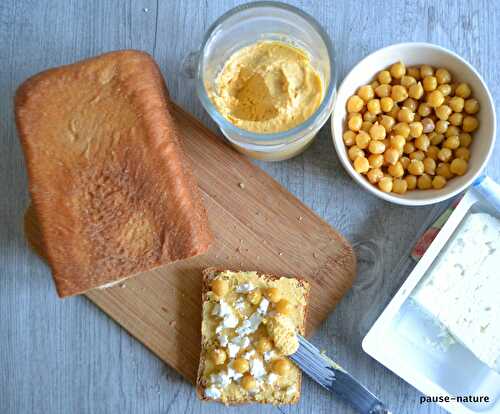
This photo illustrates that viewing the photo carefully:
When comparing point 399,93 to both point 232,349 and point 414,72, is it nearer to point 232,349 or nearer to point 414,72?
point 414,72

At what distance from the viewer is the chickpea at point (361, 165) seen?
145cm

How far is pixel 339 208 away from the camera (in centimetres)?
159

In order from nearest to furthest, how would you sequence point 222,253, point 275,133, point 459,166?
point 275,133
point 459,166
point 222,253

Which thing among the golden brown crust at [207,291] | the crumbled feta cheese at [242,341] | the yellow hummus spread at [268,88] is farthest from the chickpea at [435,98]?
the crumbled feta cheese at [242,341]

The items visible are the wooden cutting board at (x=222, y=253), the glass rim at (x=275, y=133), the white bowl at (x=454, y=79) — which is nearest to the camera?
the glass rim at (x=275, y=133)

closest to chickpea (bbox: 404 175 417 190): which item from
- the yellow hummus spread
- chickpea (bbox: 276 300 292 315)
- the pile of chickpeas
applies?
the pile of chickpeas

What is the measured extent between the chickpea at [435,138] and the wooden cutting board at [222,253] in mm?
366

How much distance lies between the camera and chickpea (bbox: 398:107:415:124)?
1.47 m

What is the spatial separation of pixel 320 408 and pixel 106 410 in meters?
0.63

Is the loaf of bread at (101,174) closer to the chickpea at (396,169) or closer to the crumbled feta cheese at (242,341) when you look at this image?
the crumbled feta cheese at (242,341)

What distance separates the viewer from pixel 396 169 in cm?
147

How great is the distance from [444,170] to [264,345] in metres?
0.67

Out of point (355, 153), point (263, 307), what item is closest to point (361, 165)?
point (355, 153)

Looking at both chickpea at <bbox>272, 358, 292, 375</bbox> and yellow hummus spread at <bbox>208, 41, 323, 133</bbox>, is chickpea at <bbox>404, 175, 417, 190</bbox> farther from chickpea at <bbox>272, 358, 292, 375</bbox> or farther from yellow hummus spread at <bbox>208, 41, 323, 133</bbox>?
chickpea at <bbox>272, 358, 292, 375</bbox>
